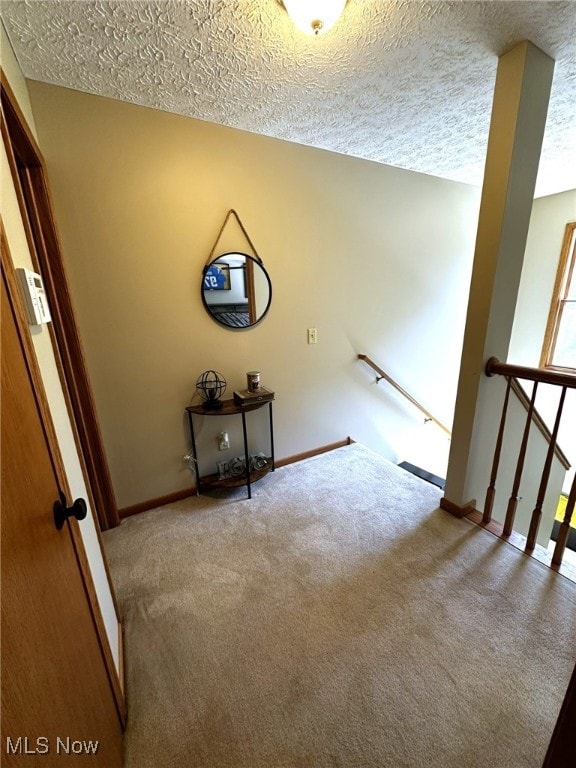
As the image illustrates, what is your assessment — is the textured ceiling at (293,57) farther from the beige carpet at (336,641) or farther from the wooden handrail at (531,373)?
the beige carpet at (336,641)

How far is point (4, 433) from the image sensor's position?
0.56 m

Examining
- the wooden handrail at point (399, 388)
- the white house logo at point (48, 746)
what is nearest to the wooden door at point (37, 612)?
the white house logo at point (48, 746)

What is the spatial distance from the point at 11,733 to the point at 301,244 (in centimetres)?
248

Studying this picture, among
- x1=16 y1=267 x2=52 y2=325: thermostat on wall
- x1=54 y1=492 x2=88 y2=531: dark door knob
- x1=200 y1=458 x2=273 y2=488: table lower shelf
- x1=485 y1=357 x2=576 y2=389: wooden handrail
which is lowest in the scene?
x1=200 y1=458 x2=273 y2=488: table lower shelf

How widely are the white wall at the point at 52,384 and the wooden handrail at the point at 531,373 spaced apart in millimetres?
1940

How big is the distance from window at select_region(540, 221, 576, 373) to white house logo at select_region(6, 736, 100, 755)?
488 cm

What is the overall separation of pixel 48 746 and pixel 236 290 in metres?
2.04

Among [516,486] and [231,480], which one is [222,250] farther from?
[516,486]

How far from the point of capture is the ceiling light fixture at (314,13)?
1.10 meters

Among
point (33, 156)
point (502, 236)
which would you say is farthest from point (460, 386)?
point (33, 156)

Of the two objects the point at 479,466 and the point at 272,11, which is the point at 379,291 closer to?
the point at 479,466

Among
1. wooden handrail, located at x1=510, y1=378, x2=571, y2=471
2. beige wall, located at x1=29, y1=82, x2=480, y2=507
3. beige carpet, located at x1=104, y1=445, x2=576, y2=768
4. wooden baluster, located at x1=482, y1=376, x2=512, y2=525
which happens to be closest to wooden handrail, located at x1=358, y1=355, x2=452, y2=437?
beige wall, located at x1=29, y1=82, x2=480, y2=507

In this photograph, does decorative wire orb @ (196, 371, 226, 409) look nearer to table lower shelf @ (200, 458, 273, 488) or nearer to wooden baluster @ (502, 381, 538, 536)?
table lower shelf @ (200, 458, 273, 488)

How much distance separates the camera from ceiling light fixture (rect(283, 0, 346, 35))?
110 cm
